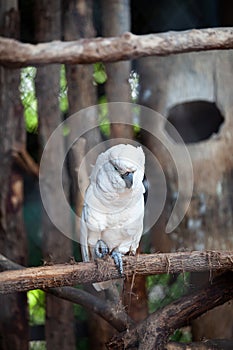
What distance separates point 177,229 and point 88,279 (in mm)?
728

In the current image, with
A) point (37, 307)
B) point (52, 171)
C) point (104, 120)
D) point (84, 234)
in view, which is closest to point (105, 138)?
point (104, 120)

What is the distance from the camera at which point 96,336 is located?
207 centimetres

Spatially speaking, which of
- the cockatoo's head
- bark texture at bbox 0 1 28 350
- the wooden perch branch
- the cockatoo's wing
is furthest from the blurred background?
the cockatoo's head

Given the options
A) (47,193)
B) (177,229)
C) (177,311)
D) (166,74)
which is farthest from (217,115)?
(177,311)

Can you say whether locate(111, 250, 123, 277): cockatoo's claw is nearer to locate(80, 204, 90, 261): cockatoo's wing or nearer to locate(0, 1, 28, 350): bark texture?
locate(80, 204, 90, 261): cockatoo's wing

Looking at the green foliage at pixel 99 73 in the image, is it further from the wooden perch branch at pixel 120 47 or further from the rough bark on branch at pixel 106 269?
the rough bark on branch at pixel 106 269

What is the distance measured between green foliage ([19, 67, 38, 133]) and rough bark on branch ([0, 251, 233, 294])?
3.06ft

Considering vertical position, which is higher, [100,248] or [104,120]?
[104,120]

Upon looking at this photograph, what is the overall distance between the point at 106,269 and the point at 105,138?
70cm

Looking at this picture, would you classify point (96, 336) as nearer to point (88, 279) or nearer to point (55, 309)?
point (55, 309)


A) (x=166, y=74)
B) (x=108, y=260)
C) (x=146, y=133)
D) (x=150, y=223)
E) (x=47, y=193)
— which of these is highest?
(x=166, y=74)

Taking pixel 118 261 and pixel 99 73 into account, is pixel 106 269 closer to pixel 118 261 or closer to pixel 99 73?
pixel 118 261

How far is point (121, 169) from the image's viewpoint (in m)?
1.40

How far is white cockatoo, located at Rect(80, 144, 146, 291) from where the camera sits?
4.63ft
